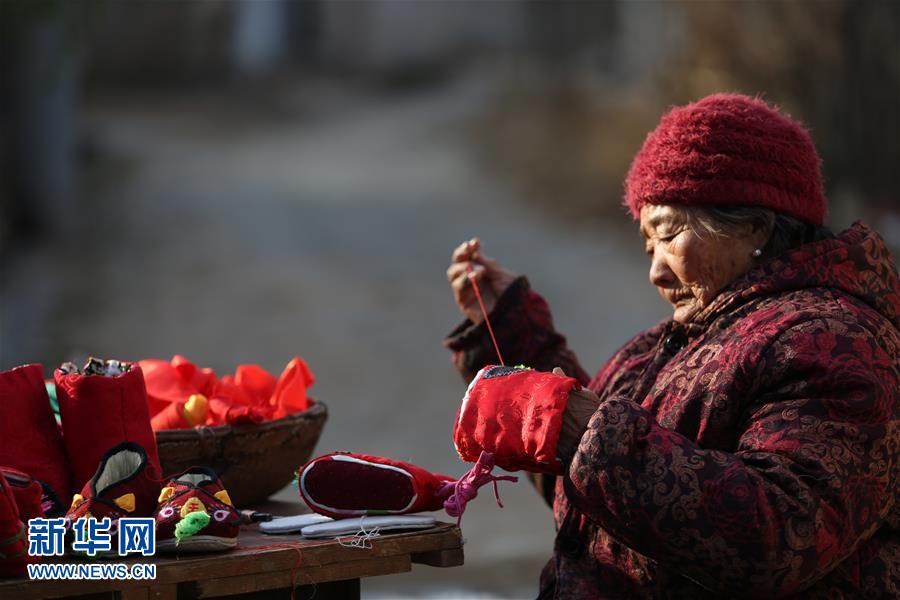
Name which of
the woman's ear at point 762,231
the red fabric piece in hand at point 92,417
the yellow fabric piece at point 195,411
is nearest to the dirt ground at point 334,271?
the yellow fabric piece at point 195,411

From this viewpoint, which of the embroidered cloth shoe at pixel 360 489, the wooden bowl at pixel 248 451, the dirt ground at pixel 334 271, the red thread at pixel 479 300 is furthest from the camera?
the dirt ground at pixel 334 271

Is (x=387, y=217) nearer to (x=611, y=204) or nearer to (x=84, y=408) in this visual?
(x=611, y=204)

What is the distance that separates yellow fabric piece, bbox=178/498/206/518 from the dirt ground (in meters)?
2.60

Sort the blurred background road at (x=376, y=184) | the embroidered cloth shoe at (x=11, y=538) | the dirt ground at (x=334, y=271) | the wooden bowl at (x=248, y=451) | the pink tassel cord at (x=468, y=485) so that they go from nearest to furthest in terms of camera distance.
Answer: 1. the embroidered cloth shoe at (x=11, y=538)
2. the pink tassel cord at (x=468, y=485)
3. the wooden bowl at (x=248, y=451)
4. the dirt ground at (x=334, y=271)
5. the blurred background road at (x=376, y=184)

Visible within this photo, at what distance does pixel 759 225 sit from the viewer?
2016 mm

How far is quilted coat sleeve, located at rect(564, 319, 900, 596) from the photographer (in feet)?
5.61

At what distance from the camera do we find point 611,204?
13.5 m

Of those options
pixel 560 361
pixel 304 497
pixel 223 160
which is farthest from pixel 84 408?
pixel 223 160

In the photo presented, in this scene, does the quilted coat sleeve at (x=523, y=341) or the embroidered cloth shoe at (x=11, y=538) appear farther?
the quilted coat sleeve at (x=523, y=341)

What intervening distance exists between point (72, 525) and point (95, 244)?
11410 mm

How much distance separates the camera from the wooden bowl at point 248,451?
237 cm

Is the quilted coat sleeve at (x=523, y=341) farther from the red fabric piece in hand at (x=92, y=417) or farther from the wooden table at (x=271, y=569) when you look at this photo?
the red fabric piece in hand at (x=92, y=417)

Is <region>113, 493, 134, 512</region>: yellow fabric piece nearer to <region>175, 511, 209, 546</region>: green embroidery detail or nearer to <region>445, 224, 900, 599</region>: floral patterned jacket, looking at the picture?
<region>175, 511, 209, 546</region>: green embroidery detail

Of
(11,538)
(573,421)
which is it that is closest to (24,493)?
(11,538)
